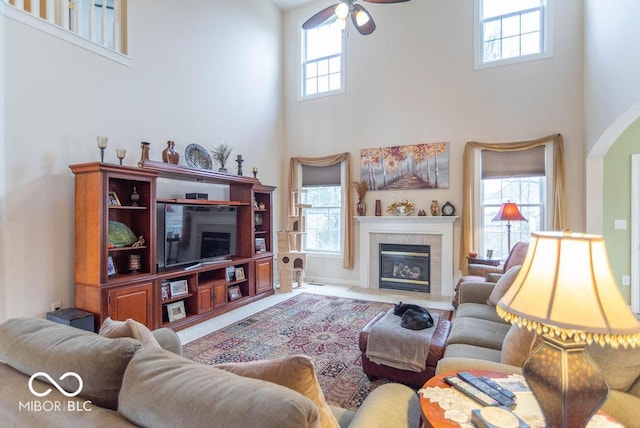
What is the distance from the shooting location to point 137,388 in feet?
2.98

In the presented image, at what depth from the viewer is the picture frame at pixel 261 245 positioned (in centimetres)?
538

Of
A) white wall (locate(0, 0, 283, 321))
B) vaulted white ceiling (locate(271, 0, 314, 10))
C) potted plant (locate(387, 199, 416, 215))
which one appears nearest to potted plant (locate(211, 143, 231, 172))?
white wall (locate(0, 0, 283, 321))

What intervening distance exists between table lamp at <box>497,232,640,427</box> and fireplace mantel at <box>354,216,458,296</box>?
4284mm

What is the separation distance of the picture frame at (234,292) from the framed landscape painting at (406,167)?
9.05 feet

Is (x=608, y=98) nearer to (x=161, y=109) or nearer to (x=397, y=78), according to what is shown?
(x=397, y=78)

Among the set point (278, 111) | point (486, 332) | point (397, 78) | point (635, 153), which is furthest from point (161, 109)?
point (635, 153)

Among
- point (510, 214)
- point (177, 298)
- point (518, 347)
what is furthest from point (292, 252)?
point (518, 347)

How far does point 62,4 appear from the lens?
330 cm

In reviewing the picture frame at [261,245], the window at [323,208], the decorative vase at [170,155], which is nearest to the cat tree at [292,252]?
the picture frame at [261,245]

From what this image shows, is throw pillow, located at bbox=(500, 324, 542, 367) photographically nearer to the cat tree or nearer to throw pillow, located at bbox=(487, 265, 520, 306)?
throw pillow, located at bbox=(487, 265, 520, 306)

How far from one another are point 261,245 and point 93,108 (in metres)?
2.92

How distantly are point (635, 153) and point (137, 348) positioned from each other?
19.1 ft

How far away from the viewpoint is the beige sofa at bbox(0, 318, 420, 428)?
78cm

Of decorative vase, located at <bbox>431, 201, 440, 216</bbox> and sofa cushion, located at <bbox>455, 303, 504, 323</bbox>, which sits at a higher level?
decorative vase, located at <bbox>431, 201, 440, 216</bbox>
